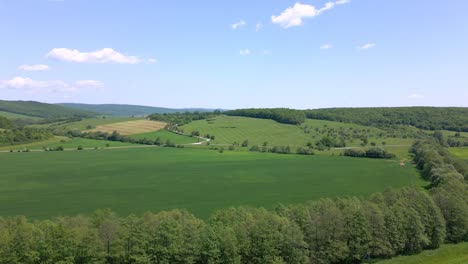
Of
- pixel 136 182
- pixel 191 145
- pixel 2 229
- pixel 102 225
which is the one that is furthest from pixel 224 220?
pixel 191 145

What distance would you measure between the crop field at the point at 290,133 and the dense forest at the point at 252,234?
108824 mm

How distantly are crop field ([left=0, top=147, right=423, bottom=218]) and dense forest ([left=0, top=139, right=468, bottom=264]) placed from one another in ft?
66.7

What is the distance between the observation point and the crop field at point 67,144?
143 meters

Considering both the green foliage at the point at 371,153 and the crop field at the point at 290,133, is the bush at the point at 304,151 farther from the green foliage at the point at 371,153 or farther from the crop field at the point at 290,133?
the green foliage at the point at 371,153

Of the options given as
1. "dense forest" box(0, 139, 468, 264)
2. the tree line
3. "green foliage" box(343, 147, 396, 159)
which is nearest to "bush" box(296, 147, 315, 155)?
"green foliage" box(343, 147, 396, 159)

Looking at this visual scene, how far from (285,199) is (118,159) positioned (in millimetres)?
71311

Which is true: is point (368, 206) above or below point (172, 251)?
above

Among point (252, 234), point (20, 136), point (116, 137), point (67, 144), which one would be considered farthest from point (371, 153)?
point (20, 136)

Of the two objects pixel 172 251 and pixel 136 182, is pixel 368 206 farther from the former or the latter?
pixel 136 182

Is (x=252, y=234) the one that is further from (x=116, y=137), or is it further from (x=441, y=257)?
(x=116, y=137)

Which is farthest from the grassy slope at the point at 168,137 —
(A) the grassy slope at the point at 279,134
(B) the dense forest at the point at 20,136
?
(B) the dense forest at the point at 20,136

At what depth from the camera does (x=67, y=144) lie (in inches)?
5999

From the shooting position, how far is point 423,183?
8700 cm

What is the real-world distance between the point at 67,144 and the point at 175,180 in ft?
267
